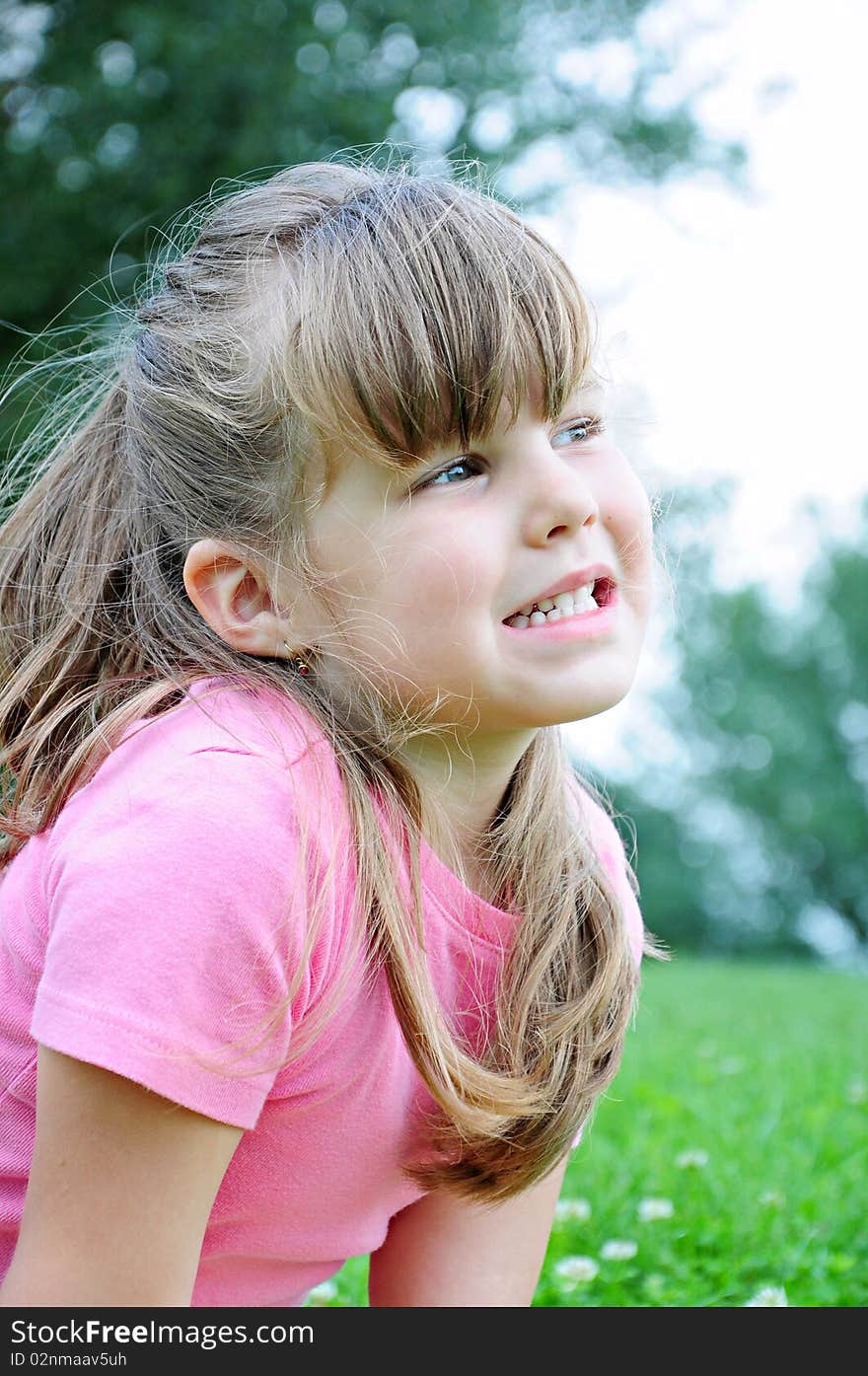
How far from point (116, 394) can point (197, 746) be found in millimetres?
749

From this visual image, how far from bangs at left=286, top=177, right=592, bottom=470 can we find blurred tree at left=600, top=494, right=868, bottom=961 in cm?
2541

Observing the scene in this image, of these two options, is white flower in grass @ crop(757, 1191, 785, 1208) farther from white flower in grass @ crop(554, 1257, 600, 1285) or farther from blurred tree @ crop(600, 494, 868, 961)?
blurred tree @ crop(600, 494, 868, 961)

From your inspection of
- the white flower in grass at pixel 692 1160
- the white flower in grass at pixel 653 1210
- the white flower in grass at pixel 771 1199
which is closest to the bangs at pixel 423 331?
the white flower in grass at pixel 653 1210

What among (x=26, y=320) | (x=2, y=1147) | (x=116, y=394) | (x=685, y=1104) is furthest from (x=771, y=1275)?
(x=26, y=320)

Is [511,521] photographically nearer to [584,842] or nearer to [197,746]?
[197,746]

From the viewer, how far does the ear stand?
187cm

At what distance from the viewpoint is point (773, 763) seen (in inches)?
1110

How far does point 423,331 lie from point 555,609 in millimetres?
389

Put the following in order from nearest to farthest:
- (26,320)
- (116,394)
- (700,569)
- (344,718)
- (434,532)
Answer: (434,532) < (344,718) < (116,394) < (26,320) < (700,569)

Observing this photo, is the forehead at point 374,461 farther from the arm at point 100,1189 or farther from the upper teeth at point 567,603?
the arm at point 100,1189

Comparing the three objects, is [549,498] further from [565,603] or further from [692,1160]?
[692,1160]

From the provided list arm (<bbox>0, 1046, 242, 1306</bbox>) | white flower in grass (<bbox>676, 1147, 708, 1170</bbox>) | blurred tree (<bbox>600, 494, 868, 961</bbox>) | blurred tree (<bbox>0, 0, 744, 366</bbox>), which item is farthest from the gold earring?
blurred tree (<bbox>600, 494, 868, 961</bbox>)

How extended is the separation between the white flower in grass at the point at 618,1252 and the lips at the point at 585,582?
1450mm

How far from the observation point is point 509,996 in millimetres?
1959
